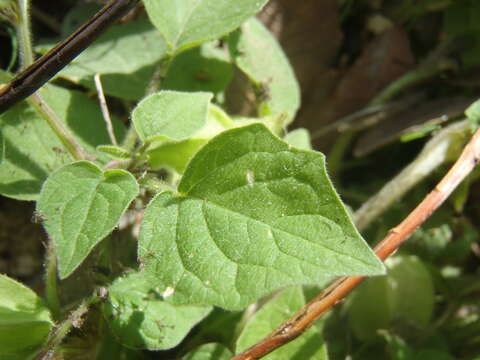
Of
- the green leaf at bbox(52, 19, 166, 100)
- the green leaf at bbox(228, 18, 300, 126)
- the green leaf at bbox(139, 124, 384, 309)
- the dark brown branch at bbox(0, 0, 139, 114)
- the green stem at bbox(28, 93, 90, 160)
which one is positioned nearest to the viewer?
the green leaf at bbox(139, 124, 384, 309)

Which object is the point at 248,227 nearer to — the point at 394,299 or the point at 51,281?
the point at 51,281

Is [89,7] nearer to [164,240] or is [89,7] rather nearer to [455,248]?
[164,240]

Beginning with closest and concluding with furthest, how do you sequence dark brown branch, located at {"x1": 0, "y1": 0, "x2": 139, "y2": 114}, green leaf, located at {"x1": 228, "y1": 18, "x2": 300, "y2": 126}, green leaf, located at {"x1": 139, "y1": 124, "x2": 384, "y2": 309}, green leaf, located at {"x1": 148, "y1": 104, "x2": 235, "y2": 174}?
1. green leaf, located at {"x1": 139, "y1": 124, "x2": 384, "y2": 309}
2. dark brown branch, located at {"x1": 0, "y1": 0, "x2": 139, "y2": 114}
3. green leaf, located at {"x1": 148, "y1": 104, "x2": 235, "y2": 174}
4. green leaf, located at {"x1": 228, "y1": 18, "x2": 300, "y2": 126}

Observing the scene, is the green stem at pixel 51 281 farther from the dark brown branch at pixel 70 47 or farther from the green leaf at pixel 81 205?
the dark brown branch at pixel 70 47

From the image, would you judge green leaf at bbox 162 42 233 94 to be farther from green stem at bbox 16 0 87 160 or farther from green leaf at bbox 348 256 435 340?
green leaf at bbox 348 256 435 340

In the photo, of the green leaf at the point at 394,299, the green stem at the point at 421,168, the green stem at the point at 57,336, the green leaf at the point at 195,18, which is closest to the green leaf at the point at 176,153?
the green leaf at the point at 195,18

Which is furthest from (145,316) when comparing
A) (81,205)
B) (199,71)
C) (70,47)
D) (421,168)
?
(421,168)

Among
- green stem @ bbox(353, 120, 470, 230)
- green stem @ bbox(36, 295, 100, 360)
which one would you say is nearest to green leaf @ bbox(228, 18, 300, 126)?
green stem @ bbox(353, 120, 470, 230)
